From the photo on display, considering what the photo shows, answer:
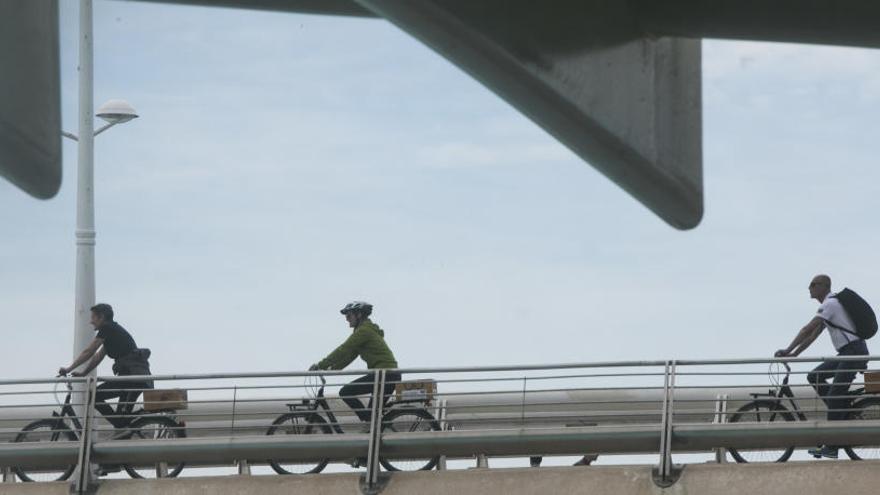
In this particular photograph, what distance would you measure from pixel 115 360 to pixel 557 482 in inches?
155

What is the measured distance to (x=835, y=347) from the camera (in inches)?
545

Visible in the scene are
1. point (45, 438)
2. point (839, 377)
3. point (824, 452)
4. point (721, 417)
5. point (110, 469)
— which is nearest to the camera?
point (839, 377)

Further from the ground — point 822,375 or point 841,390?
point 822,375

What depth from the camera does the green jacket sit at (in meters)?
14.0

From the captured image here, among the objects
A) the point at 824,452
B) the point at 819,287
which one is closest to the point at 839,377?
the point at 824,452

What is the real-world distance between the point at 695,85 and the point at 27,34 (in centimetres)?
155

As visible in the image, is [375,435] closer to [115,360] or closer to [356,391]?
[356,391]

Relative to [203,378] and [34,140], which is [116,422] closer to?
[203,378]

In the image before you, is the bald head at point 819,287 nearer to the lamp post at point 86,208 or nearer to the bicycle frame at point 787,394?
the bicycle frame at point 787,394

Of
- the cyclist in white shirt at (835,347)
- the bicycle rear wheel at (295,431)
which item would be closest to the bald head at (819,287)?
the cyclist in white shirt at (835,347)

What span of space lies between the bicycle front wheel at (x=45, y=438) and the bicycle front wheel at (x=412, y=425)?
2.77 m

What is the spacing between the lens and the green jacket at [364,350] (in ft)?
45.8

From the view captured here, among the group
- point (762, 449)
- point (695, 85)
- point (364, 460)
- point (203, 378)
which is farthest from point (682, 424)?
point (695, 85)

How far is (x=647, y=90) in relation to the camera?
3971 mm
